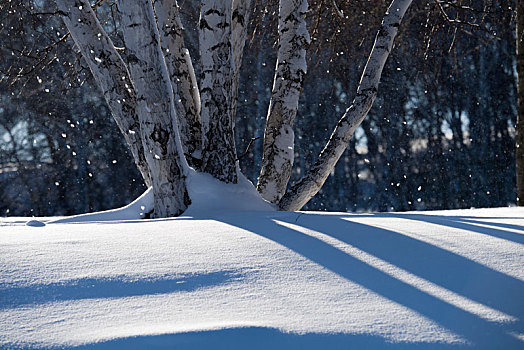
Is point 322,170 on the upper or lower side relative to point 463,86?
lower

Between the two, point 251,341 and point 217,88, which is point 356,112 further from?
point 251,341

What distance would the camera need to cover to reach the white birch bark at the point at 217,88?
3629 mm

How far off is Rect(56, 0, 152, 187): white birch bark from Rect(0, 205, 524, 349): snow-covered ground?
1562mm

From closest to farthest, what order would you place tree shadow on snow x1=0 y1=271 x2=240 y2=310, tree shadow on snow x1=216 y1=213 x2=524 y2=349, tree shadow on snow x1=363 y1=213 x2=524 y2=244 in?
tree shadow on snow x1=216 y1=213 x2=524 y2=349 → tree shadow on snow x1=0 y1=271 x2=240 y2=310 → tree shadow on snow x1=363 y1=213 x2=524 y2=244

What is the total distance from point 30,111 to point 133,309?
481 inches

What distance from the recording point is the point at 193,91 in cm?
417

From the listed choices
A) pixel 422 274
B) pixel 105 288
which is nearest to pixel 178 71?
pixel 105 288

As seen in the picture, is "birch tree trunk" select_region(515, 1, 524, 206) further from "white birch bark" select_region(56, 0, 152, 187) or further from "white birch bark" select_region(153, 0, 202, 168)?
"white birch bark" select_region(56, 0, 152, 187)

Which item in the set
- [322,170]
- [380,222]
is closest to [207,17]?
[322,170]

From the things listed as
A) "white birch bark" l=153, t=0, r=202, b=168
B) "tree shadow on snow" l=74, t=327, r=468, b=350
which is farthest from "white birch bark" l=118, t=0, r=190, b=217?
"tree shadow on snow" l=74, t=327, r=468, b=350

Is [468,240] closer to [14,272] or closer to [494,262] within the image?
[494,262]

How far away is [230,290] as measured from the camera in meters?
1.58

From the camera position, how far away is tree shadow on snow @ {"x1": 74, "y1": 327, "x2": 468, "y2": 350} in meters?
1.20

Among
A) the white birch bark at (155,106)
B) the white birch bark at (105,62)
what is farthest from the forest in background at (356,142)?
the white birch bark at (155,106)
